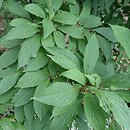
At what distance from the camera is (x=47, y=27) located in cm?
123

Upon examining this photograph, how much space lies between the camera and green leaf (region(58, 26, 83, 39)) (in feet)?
4.25

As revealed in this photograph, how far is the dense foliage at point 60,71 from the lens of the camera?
1030mm

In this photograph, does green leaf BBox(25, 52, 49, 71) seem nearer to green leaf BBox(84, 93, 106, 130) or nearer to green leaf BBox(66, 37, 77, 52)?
green leaf BBox(66, 37, 77, 52)

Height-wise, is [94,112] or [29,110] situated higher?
[94,112]

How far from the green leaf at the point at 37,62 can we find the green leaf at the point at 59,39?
8cm

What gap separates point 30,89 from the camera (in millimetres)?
1285

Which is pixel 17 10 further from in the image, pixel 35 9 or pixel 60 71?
pixel 60 71

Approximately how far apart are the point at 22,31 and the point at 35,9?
11 centimetres

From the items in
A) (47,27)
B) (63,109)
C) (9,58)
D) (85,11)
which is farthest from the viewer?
(85,11)

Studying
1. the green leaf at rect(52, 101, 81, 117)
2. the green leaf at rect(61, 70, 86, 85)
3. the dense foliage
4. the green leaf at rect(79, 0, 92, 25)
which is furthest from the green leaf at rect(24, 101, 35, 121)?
the green leaf at rect(79, 0, 92, 25)

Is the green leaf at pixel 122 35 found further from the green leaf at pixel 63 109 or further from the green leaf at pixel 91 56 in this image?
the green leaf at pixel 63 109

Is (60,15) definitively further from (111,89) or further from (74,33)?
(111,89)

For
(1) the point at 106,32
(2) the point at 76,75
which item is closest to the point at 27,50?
(2) the point at 76,75

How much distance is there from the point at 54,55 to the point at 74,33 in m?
0.20
